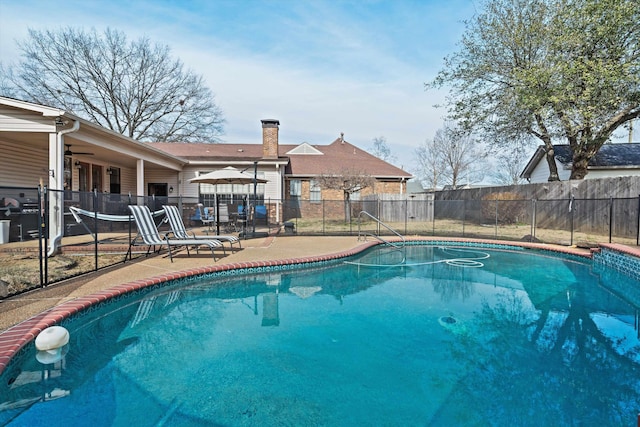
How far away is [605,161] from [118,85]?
95.1ft

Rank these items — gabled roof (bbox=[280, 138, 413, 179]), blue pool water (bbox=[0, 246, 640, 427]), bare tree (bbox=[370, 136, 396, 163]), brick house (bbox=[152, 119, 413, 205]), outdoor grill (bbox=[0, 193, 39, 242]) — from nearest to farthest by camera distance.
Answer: blue pool water (bbox=[0, 246, 640, 427])
outdoor grill (bbox=[0, 193, 39, 242])
brick house (bbox=[152, 119, 413, 205])
gabled roof (bbox=[280, 138, 413, 179])
bare tree (bbox=[370, 136, 396, 163])

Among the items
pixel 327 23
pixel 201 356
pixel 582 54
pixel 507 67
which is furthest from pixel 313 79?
pixel 201 356

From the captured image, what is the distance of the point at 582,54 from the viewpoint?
12.1 metres

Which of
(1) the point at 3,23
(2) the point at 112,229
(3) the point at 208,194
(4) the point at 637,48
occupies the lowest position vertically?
(2) the point at 112,229

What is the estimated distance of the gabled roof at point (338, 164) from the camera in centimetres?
1878

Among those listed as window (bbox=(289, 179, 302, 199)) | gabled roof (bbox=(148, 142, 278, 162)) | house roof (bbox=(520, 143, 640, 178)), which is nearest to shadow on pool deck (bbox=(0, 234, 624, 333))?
window (bbox=(289, 179, 302, 199))

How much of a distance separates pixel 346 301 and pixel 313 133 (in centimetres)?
2683

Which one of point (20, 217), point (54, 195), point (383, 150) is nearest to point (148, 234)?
point (54, 195)

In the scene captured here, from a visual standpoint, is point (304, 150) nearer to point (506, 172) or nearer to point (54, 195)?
point (54, 195)

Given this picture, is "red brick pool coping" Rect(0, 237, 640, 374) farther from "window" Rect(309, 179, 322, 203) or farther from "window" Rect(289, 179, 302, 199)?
"window" Rect(289, 179, 302, 199)

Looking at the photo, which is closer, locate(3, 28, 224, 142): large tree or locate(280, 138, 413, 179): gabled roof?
locate(280, 138, 413, 179): gabled roof

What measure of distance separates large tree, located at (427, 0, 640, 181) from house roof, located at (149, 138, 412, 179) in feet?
18.2

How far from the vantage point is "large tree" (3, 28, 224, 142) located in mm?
20859

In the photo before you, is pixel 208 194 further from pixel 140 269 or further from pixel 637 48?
pixel 637 48
